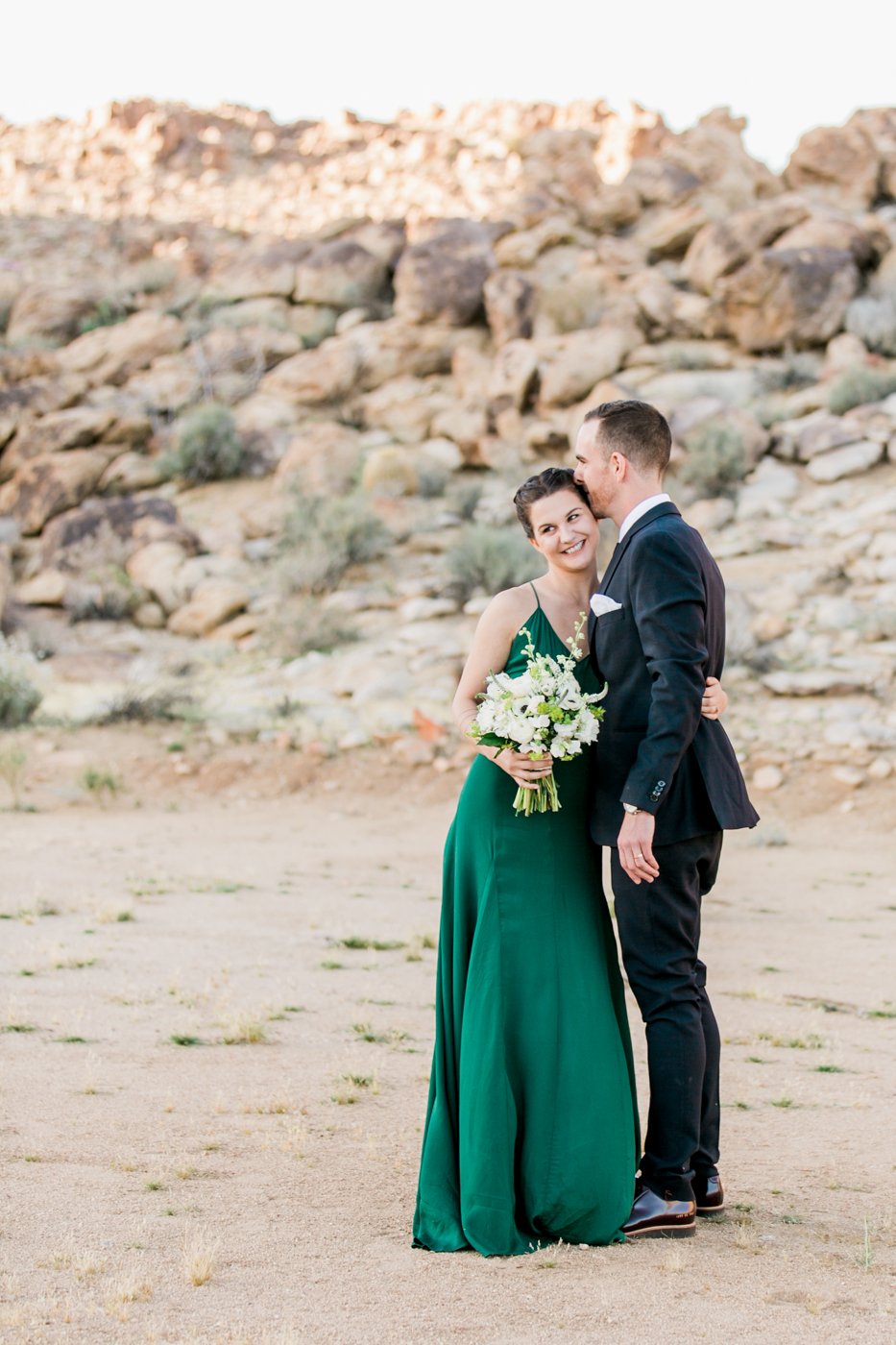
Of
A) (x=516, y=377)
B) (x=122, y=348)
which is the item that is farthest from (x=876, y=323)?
(x=122, y=348)

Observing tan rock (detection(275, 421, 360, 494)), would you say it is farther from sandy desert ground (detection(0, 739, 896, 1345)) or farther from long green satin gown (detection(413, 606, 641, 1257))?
long green satin gown (detection(413, 606, 641, 1257))

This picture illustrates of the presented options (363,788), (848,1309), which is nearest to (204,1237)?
(848,1309)

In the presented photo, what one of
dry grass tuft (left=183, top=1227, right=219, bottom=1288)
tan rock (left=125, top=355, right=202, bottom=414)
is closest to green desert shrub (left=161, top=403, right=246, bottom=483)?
tan rock (left=125, top=355, right=202, bottom=414)

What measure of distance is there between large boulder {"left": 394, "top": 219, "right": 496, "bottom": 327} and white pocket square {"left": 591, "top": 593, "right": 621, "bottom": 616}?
20.6 metres

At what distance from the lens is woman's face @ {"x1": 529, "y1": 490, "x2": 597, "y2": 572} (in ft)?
12.4

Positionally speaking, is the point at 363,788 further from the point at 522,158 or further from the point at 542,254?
the point at 522,158

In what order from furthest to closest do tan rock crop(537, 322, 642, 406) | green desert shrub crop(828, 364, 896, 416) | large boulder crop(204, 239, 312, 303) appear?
large boulder crop(204, 239, 312, 303) < tan rock crop(537, 322, 642, 406) < green desert shrub crop(828, 364, 896, 416)

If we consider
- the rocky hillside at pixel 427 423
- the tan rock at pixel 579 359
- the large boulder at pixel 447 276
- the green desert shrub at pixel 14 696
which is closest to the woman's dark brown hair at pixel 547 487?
the rocky hillside at pixel 427 423

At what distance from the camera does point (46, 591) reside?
18281 mm

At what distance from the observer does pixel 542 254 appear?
2422 cm

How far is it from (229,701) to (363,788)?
2547mm

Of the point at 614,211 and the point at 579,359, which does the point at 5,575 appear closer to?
the point at 579,359

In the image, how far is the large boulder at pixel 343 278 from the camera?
81.4 feet

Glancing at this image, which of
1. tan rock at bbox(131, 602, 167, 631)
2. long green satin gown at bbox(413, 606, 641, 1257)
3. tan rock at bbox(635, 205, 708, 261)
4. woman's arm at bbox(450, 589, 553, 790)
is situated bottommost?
long green satin gown at bbox(413, 606, 641, 1257)
